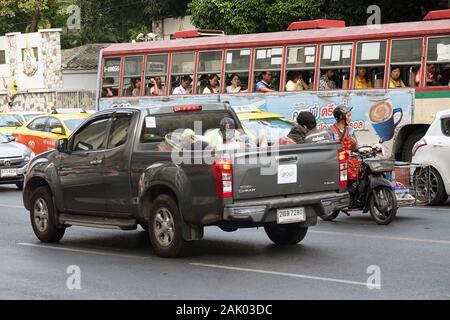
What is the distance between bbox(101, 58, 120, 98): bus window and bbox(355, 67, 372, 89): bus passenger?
7.86m

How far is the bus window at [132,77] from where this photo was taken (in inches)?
1066

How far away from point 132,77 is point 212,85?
3175 millimetres

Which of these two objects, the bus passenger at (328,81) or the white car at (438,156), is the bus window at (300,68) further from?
the white car at (438,156)

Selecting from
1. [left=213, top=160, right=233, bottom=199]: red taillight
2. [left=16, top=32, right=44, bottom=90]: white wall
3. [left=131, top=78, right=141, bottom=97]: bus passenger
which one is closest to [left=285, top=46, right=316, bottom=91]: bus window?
[left=131, top=78, right=141, bottom=97]: bus passenger

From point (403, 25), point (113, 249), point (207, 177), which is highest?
point (403, 25)

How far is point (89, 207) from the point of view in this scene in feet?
42.5

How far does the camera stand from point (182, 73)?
25.8 meters

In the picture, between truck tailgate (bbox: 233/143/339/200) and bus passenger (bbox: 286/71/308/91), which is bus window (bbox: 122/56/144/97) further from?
truck tailgate (bbox: 233/143/339/200)

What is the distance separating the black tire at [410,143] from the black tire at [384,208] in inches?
271

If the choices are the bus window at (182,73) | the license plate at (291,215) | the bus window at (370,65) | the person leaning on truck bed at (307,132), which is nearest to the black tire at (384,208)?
the person leaning on truck bed at (307,132)

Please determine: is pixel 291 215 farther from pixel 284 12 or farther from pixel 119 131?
pixel 284 12
